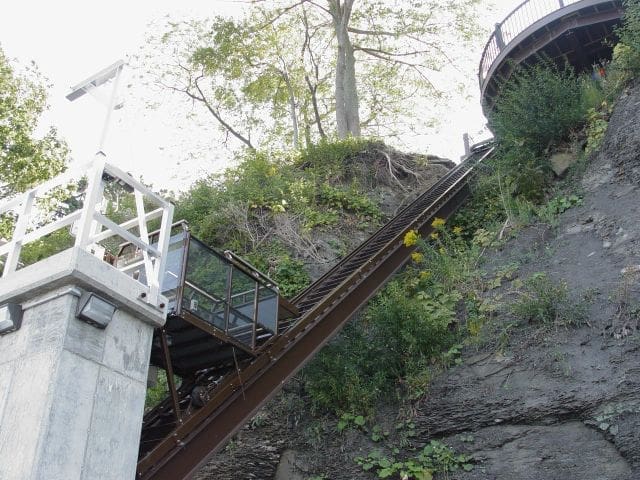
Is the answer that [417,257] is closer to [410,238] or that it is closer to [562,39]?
[410,238]

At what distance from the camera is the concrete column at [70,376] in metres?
5.01

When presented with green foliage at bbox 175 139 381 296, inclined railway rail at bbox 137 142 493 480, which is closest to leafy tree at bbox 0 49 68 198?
green foliage at bbox 175 139 381 296

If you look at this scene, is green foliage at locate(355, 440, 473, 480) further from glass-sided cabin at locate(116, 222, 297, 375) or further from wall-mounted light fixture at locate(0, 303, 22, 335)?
wall-mounted light fixture at locate(0, 303, 22, 335)

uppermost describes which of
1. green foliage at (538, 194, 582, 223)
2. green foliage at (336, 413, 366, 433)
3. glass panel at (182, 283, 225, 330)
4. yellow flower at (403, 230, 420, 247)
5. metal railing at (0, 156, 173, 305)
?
green foliage at (538, 194, 582, 223)

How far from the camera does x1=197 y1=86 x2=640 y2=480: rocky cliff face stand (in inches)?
297

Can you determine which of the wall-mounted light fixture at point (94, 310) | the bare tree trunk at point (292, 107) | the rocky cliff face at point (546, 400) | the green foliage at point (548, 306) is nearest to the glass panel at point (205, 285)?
the wall-mounted light fixture at point (94, 310)

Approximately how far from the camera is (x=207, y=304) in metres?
7.18

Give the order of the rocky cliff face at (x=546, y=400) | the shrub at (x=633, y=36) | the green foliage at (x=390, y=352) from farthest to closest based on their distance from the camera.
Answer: the shrub at (x=633, y=36) < the green foliage at (x=390, y=352) < the rocky cliff face at (x=546, y=400)

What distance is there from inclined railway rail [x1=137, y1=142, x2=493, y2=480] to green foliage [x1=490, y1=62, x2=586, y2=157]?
5.40 meters

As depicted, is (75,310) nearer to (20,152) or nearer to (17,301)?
(17,301)

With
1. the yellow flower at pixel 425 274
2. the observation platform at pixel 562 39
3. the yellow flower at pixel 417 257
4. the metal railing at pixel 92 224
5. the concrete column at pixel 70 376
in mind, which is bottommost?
the concrete column at pixel 70 376

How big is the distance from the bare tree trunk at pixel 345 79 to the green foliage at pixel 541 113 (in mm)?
7781

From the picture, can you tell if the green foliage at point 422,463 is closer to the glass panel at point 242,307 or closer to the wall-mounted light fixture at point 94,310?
the glass panel at point 242,307

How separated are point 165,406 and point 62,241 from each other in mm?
11185
